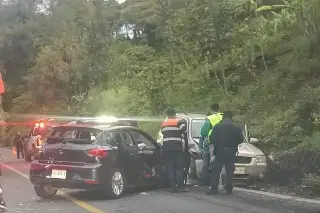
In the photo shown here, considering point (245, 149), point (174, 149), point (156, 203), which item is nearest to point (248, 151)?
point (245, 149)

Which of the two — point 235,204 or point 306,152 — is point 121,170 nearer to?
point 235,204

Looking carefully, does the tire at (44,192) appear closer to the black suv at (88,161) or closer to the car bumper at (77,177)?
the black suv at (88,161)

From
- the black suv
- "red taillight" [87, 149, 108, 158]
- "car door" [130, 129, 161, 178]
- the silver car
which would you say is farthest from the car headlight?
"red taillight" [87, 149, 108, 158]

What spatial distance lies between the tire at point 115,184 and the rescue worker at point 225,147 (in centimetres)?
195

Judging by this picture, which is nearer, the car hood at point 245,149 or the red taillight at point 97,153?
the red taillight at point 97,153

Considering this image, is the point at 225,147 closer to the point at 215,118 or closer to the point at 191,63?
the point at 215,118

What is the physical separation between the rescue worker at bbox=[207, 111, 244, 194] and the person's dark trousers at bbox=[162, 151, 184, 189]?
79cm

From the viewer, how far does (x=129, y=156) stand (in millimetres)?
12219

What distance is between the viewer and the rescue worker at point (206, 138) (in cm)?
1292

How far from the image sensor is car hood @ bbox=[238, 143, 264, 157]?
44.6 feet

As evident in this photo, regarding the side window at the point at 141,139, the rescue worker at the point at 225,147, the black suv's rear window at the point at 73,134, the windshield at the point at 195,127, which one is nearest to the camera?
the black suv's rear window at the point at 73,134

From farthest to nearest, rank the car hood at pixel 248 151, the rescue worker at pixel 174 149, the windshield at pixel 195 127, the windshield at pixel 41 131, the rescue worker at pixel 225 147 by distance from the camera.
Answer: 1. the windshield at pixel 41 131
2. the windshield at pixel 195 127
3. the car hood at pixel 248 151
4. the rescue worker at pixel 174 149
5. the rescue worker at pixel 225 147

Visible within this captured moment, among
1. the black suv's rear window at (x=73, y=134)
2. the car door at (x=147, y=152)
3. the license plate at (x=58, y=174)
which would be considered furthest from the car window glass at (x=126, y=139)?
the license plate at (x=58, y=174)

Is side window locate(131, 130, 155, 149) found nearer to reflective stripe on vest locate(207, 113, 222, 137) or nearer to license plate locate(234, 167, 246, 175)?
reflective stripe on vest locate(207, 113, 222, 137)
